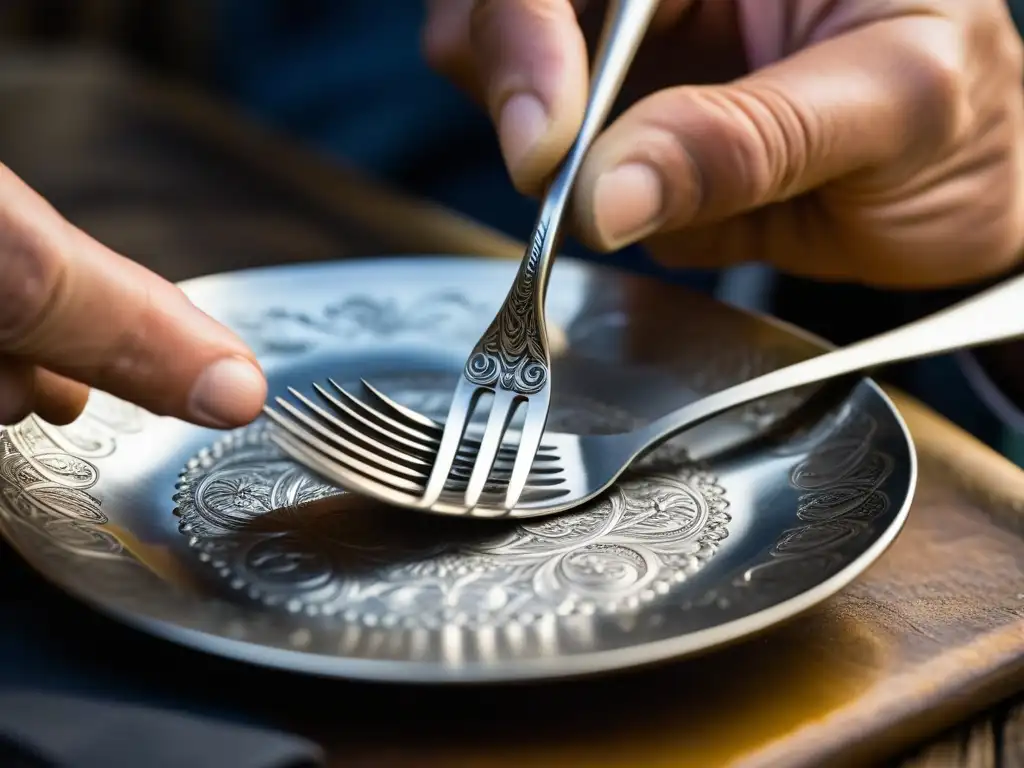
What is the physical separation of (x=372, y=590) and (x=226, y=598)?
0.18 feet

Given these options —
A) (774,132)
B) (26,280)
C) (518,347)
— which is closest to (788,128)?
(774,132)

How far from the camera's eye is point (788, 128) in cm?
64

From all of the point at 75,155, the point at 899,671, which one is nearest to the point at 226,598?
the point at 899,671

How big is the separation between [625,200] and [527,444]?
0.16 metres

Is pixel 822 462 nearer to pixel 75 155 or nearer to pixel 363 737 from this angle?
pixel 363 737

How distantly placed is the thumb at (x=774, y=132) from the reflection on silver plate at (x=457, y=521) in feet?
0.28

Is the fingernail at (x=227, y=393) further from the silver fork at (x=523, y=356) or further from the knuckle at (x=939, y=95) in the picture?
the knuckle at (x=939, y=95)

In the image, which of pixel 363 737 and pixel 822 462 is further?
pixel 822 462

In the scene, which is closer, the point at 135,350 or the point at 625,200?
the point at 135,350

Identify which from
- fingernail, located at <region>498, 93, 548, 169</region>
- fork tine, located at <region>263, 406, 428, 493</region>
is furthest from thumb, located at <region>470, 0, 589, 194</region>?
fork tine, located at <region>263, 406, 428, 493</region>

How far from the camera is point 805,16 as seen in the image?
78 cm

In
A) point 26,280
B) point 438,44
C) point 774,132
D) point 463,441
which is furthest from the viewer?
point 438,44

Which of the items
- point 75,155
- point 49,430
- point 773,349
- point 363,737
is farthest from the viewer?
point 75,155

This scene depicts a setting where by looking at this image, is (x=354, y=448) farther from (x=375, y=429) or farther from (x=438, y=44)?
(x=438, y=44)
